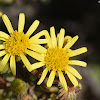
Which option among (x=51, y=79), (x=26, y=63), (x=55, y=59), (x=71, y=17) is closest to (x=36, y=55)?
(x=26, y=63)

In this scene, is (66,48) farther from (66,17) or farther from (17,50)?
(66,17)

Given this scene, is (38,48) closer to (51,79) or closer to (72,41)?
(51,79)

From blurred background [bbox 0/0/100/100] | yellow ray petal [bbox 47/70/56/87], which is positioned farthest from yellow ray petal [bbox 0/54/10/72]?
blurred background [bbox 0/0/100/100]

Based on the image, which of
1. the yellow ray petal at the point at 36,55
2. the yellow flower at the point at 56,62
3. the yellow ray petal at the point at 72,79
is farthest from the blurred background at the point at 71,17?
the yellow ray petal at the point at 36,55

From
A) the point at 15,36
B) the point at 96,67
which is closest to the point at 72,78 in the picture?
the point at 15,36

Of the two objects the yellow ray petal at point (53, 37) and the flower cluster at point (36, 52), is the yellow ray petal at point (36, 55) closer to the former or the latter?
the flower cluster at point (36, 52)
